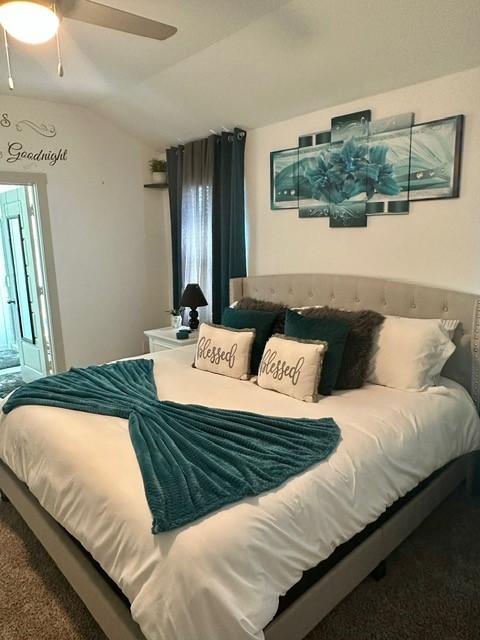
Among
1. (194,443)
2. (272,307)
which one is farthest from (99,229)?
(194,443)

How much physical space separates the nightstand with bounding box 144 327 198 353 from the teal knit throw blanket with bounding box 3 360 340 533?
128 cm

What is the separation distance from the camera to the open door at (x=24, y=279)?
423 centimetres

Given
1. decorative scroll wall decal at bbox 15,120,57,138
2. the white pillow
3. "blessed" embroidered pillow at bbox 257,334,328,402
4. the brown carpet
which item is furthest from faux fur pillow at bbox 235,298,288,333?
decorative scroll wall decal at bbox 15,120,57,138

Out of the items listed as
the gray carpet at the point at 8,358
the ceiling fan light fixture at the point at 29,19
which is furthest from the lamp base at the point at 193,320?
the gray carpet at the point at 8,358

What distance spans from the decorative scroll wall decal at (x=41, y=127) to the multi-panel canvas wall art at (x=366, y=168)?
1.94m

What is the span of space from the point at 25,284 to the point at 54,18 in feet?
11.3

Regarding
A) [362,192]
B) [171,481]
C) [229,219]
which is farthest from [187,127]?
[171,481]

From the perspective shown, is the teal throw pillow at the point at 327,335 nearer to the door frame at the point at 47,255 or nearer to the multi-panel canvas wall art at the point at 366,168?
the multi-panel canvas wall art at the point at 366,168

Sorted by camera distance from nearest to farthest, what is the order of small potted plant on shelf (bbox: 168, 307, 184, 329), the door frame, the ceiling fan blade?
the ceiling fan blade → the door frame → small potted plant on shelf (bbox: 168, 307, 184, 329)

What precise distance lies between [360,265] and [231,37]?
160cm

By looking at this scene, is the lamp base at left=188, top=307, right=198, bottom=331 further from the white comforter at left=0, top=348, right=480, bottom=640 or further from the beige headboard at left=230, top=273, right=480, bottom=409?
the white comforter at left=0, top=348, right=480, bottom=640

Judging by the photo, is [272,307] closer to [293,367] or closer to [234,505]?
[293,367]

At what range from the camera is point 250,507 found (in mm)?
1424

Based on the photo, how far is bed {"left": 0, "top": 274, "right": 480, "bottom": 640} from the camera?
1.27 metres
